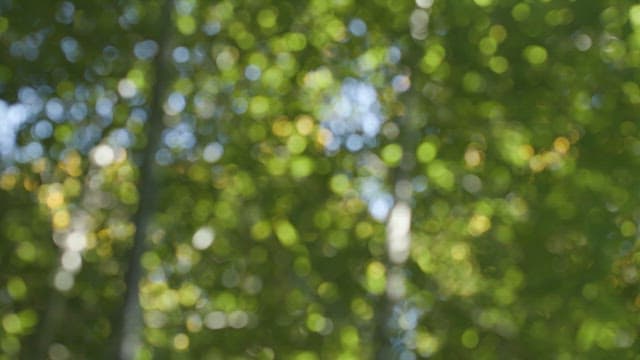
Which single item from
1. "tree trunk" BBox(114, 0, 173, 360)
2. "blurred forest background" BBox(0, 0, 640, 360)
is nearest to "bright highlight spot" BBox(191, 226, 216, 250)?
"blurred forest background" BBox(0, 0, 640, 360)

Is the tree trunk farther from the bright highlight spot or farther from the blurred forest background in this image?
the bright highlight spot

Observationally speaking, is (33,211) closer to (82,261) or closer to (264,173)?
Answer: (82,261)

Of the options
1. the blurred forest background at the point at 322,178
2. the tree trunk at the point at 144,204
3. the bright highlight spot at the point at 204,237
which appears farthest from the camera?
the bright highlight spot at the point at 204,237

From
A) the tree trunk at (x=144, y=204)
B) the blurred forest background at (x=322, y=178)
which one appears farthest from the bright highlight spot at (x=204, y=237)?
the tree trunk at (x=144, y=204)

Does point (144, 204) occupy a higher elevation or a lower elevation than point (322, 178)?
higher

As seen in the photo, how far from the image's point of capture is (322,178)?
3520mm

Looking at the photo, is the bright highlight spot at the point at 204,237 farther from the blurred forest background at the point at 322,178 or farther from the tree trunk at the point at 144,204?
the tree trunk at the point at 144,204

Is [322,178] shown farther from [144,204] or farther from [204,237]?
[144,204]

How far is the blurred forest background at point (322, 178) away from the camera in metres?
3.37

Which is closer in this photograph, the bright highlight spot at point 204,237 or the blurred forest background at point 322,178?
the blurred forest background at point 322,178

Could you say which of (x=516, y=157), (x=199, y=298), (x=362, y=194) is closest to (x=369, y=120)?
(x=362, y=194)

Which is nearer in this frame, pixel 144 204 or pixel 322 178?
pixel 144 204

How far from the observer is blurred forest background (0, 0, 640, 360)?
3373mm

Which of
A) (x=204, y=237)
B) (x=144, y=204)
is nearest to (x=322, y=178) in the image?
(x=204, y=237)
